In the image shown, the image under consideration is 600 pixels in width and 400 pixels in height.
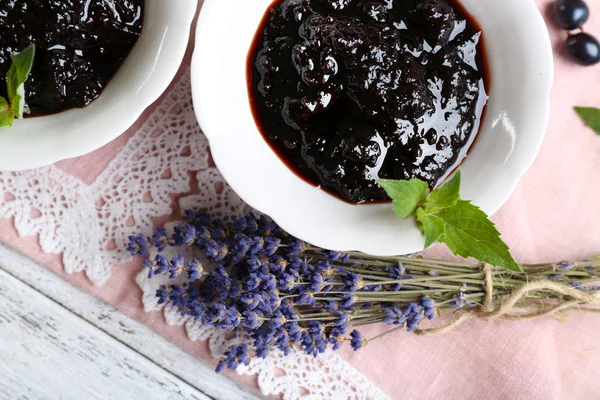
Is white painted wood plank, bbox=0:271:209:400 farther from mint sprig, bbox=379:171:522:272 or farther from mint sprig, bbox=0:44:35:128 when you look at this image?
mint sprig, bbox=379:171:522:272

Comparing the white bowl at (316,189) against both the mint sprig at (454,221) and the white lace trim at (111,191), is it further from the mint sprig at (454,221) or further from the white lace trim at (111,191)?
the white lace trim at (111,191)

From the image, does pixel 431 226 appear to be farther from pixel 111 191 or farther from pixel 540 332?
pixel 111 191

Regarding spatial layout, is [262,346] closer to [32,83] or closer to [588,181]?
[32,83]

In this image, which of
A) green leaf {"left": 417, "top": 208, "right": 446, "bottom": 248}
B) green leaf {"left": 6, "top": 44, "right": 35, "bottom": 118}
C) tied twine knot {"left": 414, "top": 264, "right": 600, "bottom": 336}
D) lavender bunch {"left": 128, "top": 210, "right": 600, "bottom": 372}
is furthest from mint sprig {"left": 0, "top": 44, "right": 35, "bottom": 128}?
tied twine knot {"left": 414, "top": 264, "right": 600, "bottom": 336}

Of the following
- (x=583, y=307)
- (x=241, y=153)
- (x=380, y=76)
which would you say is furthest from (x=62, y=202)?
(x=583, y=307)

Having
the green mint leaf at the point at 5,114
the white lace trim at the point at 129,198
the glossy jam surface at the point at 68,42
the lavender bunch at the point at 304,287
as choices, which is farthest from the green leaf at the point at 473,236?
the green mint leaf at the point at 5,114

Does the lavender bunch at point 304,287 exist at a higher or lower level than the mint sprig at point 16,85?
lower
